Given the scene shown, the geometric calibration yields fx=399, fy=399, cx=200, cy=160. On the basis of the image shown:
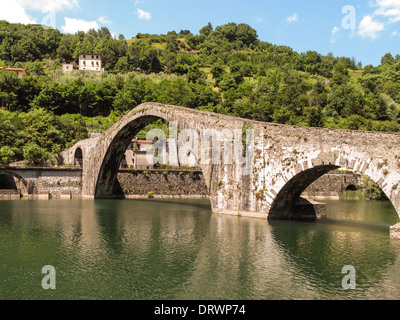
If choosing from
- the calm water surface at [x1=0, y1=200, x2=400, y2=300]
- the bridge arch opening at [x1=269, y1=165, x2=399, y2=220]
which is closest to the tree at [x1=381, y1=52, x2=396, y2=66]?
the bridge arch opening at [x1=269, y1=165, x2=399, y2=220]

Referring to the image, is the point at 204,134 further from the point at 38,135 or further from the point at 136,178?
the point at 38,135

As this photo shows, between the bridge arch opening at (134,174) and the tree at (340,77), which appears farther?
the tree at (340,77)

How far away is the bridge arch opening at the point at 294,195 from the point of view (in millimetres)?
22219

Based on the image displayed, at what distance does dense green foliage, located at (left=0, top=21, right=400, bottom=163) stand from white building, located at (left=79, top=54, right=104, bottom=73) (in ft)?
14.3

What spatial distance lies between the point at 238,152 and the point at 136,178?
75.4 ft

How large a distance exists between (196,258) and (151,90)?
73.4 meters

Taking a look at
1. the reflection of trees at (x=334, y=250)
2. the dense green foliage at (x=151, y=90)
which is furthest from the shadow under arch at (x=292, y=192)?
the dense green foliage at (x=151, y=90)

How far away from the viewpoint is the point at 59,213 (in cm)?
2911

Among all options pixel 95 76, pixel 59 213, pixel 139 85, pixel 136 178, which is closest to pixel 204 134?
pixel 59 213

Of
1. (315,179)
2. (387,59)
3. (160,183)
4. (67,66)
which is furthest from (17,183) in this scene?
(387,59)

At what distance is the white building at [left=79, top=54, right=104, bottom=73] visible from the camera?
4491 inches

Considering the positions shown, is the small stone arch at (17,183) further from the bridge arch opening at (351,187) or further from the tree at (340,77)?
the tree at (340,77)

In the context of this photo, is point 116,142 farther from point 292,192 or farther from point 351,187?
point 351,187

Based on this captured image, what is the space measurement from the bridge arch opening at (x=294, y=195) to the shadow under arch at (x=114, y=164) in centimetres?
1852
